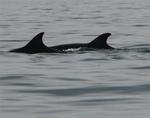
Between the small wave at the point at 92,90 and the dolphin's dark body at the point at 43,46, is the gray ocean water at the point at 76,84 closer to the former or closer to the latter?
the small wave at the point at 92,90

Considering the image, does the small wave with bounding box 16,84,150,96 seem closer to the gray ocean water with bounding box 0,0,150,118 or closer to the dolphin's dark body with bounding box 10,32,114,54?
the gray ocean water with bounding box 0,0,150,118

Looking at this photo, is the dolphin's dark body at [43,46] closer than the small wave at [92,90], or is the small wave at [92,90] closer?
the small wave at [92,90]

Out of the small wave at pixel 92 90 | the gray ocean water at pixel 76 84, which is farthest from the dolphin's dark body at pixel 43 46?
the small wave at pixel 92 90

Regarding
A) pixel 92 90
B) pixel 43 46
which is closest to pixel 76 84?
pixel 92 90

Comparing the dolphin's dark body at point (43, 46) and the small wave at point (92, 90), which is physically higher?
the small wave at point (92, 90)

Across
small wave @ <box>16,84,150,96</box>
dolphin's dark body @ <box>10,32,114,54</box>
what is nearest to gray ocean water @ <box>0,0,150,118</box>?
small wave @ <box>16,84,150,96</box>

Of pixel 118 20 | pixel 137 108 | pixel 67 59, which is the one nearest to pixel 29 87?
pixel 137 108

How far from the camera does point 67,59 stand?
17516 mm

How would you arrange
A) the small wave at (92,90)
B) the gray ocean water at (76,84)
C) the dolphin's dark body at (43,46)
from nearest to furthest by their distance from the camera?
1. the gray ocean water at (76,84)
2. the small wave at (92,90)
3. the dolphin's dark body at (43,46)

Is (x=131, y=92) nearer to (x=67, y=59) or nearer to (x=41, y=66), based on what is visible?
(x=41, y=66)

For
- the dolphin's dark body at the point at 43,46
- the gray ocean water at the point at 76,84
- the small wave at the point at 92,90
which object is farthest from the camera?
the dolphin's dark body at the point at 43,46

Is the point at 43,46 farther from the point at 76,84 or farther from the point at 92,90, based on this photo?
the point at 92,90

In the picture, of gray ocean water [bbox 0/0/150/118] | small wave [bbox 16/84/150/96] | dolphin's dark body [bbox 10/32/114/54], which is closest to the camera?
gray ocean water [bbox 0/0/150/118]

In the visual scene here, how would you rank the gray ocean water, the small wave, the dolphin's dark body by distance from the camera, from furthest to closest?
1. the dolphin's dark body
2. the small wave
3. the gray ocean water
